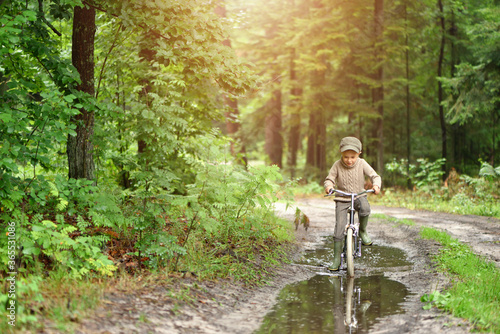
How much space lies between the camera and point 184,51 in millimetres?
6680

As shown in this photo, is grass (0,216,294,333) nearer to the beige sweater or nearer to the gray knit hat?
the beige sweater

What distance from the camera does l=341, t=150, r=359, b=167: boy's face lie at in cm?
723

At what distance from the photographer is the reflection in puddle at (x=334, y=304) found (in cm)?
467

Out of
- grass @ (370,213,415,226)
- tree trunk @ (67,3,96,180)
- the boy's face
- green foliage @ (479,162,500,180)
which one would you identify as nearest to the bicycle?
the boy's face

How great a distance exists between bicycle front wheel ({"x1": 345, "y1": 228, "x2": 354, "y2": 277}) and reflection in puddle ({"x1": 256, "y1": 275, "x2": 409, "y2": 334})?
0.51ft

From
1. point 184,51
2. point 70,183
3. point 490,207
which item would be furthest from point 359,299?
point 490,207

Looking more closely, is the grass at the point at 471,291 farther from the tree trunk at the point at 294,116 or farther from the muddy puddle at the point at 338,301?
the tree trunk at the point at 294,116

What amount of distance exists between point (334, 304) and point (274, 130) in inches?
931

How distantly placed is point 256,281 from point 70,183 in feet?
9.86

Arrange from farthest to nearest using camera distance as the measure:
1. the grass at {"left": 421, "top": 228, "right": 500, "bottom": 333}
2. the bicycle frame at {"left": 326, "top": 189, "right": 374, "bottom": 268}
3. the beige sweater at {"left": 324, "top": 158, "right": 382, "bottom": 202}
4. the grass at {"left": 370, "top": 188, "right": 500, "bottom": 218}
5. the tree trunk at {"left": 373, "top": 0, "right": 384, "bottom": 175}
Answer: the tree trunk at {"left": 373, "top": 0, "right": 384, "bottom": 175}, the grass at {"left": 370, "top": 188, "right": 500, "bottom": 218}, the beige sweater at {"left": 324, "top": 158, "right": 382, "bottom": 202}, the bicycle frame at {"left": 326, "top": 189, "right": 374, "bottom": 268}, the grass at {"left": 421, "top": 228, "right": 500, "bottom": 333}

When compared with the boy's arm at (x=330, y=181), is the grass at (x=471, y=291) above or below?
below

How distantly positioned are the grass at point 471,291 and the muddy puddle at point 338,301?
1.88 feet

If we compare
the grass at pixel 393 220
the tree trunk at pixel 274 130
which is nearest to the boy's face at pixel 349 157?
the grass at pixel 393 220

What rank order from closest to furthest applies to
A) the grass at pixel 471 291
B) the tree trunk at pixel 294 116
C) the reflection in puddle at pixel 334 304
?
the grass at pixel 471 291, the reflection in puddle at pixel 334 304, the tree trunk at pixel 294 116
